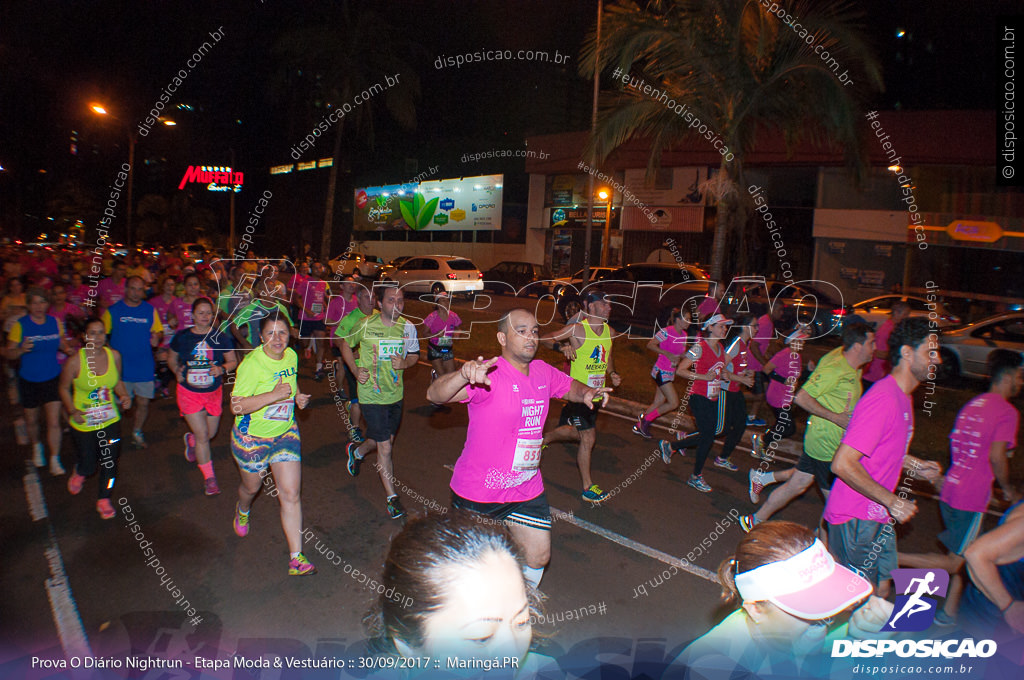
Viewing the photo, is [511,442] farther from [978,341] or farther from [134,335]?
[978,341]

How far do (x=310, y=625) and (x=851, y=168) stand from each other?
39.0ft

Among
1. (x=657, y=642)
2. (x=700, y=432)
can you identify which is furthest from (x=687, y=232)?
(x=657, y=642)

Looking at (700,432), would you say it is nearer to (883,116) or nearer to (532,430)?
(532,430)

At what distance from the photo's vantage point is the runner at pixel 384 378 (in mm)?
5781

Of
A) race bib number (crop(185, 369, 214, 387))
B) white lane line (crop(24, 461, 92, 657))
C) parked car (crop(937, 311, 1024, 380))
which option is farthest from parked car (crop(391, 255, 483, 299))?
→ white lane line (crop(24, 461, 92, 657))

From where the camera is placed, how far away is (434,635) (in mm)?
1550

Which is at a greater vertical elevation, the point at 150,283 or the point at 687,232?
the point at 687,232

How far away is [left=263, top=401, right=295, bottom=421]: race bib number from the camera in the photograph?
183 inches

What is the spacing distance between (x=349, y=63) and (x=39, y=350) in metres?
21.0

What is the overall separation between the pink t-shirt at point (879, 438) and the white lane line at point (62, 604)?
4374 mm

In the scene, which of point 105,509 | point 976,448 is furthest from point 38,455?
point 976,448

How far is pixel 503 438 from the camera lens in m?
3.68

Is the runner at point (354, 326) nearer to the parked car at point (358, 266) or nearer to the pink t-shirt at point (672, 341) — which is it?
the pink t-shirt at point (672, 341)

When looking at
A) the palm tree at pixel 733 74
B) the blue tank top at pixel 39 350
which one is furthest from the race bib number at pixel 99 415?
the palm tree at pixel 733 74
